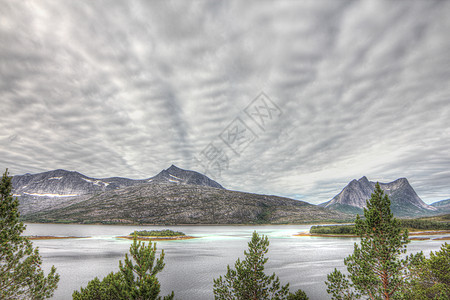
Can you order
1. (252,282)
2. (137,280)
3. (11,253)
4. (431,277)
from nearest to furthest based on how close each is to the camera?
(137,280), (11,253), (252,282), (431,277)

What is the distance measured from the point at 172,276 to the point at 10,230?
30.5 m

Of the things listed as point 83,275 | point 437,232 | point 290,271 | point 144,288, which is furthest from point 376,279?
point 437,232

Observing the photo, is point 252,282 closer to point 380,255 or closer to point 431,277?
point 380,255

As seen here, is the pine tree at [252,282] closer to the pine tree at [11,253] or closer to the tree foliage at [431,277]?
the tree foliage at [431,277]

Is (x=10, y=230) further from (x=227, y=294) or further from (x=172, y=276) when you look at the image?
(x=172, y=276)

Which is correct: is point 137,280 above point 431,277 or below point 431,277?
above

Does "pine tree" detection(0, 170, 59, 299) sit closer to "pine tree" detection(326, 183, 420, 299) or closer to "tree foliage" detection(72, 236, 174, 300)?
"tree foliage" detection(72, 236, 174, 300)

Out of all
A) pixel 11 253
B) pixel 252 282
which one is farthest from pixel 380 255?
pixel 11 253

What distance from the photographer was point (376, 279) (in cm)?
1545

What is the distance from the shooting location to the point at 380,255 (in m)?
15.9

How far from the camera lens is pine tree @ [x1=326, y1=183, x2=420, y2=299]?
1539 centimetres

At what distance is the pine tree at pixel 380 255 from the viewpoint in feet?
50.5

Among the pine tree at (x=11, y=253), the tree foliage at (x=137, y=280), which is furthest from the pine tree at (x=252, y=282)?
the pine tree at (x=11, y=253)

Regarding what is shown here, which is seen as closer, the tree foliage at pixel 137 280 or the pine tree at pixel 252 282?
the tree foliage at pixel 137 280
